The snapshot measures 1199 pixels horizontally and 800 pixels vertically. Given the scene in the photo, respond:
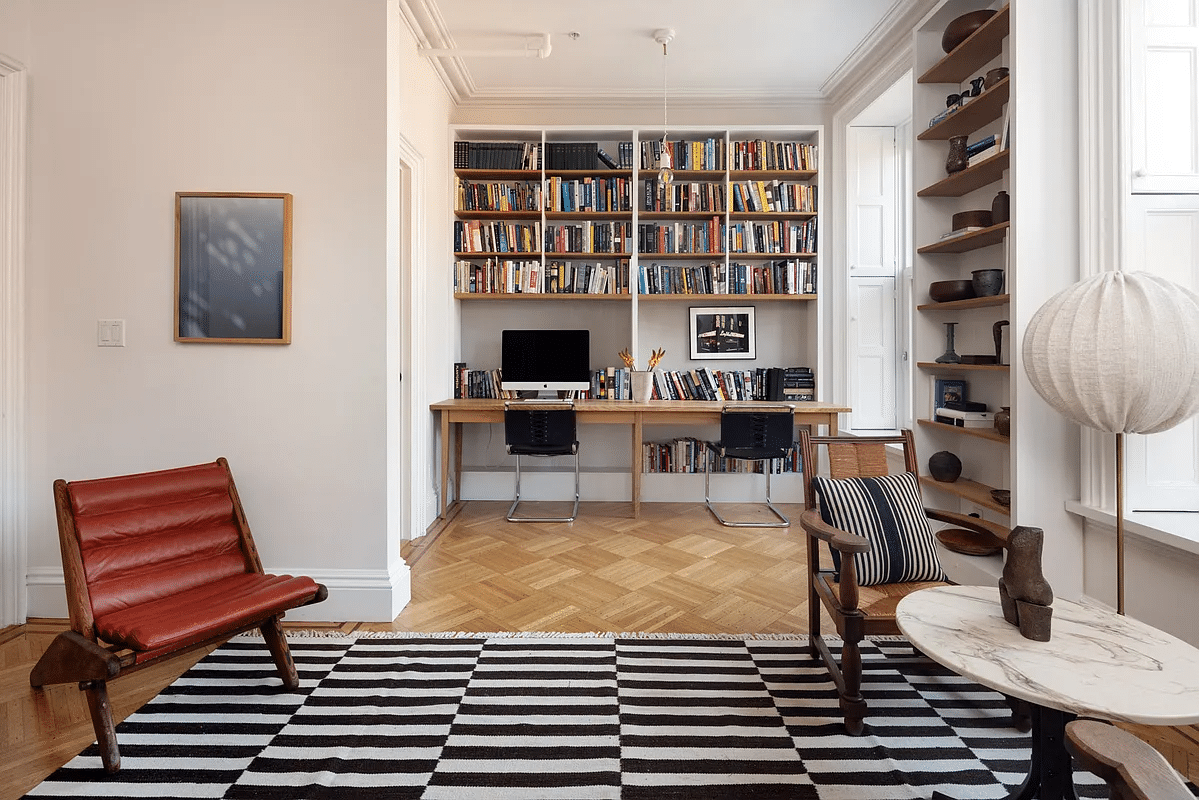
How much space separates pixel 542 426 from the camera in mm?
4055

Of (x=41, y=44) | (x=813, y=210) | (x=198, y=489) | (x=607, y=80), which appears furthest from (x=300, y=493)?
(x=813, y=210)

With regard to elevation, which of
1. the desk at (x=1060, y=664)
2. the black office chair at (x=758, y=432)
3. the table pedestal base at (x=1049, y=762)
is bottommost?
the table pedestal base at (x=1049, y=762)

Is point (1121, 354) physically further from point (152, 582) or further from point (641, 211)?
point (641, 211)

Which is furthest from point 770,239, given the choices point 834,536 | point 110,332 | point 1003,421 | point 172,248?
point 110,332

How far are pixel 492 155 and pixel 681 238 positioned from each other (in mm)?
1480

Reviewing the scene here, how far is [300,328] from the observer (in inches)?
103

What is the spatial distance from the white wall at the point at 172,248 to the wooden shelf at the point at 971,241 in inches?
103

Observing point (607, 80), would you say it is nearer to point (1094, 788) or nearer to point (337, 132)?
point (337, 132)

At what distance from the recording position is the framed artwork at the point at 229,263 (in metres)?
2.57

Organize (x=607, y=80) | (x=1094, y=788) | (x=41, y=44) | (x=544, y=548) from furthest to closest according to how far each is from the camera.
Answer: (x=607, y=80) < (x=544, y=548) < (x=41, y=44) < (x=1094, y=788)

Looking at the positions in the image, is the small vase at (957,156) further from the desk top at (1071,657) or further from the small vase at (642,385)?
the desk top at (1071,657)

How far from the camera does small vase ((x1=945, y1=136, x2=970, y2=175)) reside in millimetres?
3033

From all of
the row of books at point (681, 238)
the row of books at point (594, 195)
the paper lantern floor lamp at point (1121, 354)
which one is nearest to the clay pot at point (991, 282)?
the paper lantern floor lamp at point (1121, 354)

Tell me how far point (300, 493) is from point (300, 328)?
685mm
